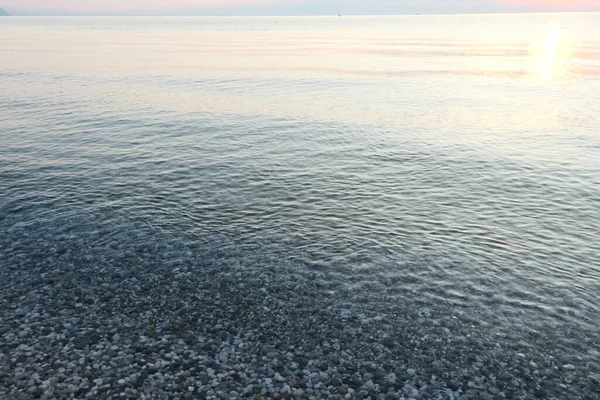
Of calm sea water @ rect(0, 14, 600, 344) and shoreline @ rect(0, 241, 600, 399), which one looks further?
calm sea water @ rect(0, 14, 600, 344)

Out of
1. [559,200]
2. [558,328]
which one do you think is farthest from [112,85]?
[558,328]

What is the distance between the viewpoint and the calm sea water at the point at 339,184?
28562 mm

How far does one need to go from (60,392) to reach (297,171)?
3260 cm

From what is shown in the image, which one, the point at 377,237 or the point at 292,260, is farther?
the point at 377,237

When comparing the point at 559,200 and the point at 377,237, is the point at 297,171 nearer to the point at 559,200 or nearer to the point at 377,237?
the point at 377,237

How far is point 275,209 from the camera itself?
3762cm

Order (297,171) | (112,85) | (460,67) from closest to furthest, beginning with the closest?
(297,171)
(112,85)
(460,67)

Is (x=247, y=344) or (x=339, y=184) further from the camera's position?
(x=339, y=184)

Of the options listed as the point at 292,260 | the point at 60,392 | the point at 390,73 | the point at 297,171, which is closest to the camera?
the point at 60,392

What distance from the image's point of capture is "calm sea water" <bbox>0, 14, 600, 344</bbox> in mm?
28562

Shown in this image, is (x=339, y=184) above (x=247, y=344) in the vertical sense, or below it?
below

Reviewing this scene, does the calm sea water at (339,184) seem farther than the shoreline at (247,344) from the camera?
Yes

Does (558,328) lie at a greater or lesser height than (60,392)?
lesser

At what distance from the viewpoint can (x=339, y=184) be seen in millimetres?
43438
